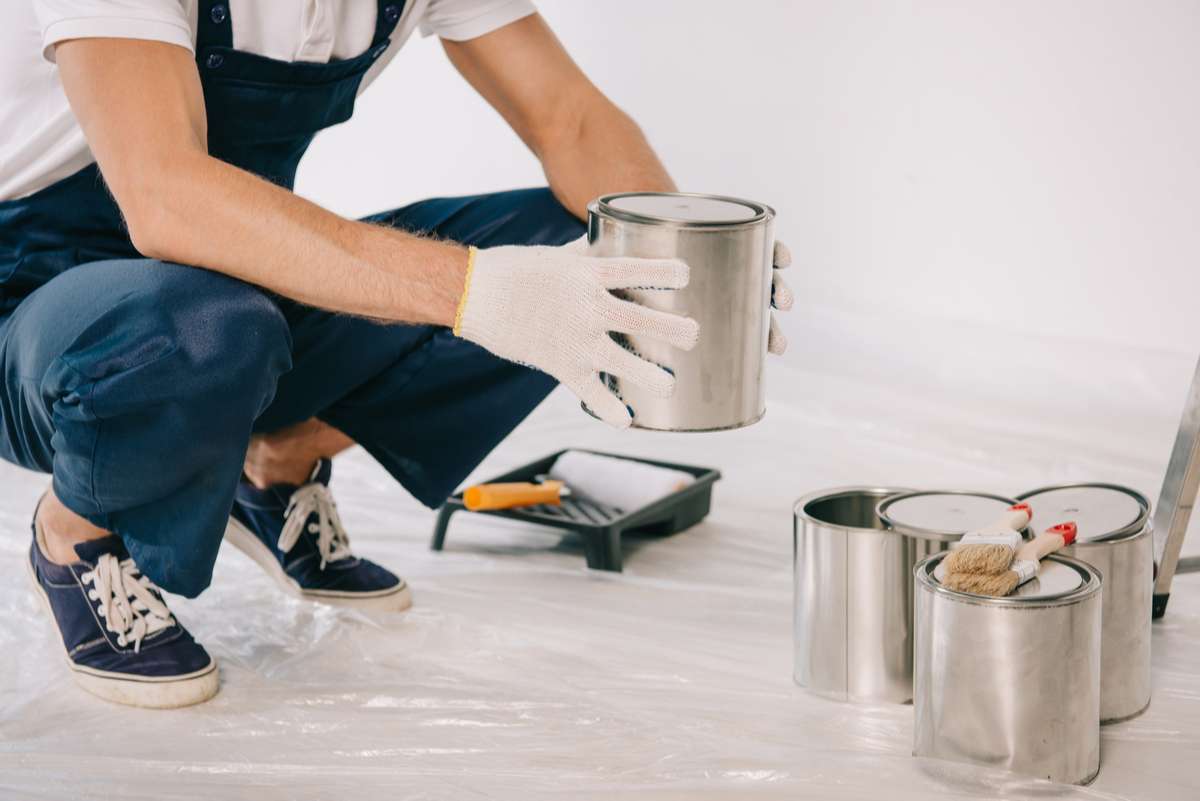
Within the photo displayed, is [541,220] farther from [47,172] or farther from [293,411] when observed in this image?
[47,172]

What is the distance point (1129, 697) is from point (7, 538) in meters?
1.37

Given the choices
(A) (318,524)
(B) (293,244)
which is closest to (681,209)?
(B) (293,244)

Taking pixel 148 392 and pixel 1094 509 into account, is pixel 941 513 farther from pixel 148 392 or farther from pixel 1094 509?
pixel 148 392

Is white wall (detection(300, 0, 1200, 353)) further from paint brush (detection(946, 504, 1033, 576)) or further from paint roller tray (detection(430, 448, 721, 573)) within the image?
paint brush (detection(946, 504, 1033, 576))

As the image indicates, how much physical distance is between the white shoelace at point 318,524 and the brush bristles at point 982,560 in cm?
77

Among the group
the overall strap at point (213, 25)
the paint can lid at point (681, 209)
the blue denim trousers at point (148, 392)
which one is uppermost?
the overall strap at point (213, 25)

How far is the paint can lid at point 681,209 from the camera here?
123cm

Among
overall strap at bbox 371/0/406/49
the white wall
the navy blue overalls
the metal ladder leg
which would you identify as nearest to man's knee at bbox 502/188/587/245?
the navy blue overalls

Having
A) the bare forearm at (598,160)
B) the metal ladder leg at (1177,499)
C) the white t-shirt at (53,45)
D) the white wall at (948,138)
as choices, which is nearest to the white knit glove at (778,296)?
the bare forearm at (598,160)

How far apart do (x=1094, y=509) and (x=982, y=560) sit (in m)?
0.30

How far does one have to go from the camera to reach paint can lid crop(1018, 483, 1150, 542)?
4.61ft

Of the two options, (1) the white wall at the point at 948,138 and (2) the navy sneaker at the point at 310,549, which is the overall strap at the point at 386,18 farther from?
(1) the white wall at the point at 948,138

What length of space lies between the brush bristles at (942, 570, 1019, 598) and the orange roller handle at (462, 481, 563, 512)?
757 mm

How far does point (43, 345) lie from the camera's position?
1.36 meters
